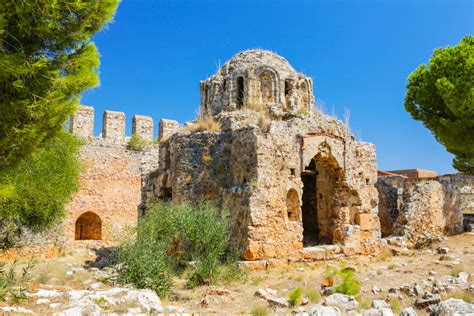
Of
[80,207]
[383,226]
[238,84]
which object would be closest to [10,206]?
[80,207]

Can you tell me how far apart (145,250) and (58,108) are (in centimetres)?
311

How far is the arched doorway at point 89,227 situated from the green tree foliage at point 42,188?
4491 mm

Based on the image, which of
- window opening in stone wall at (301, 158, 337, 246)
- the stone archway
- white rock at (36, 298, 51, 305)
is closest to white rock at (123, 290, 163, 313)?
white rock at (36, 298, 51, 305)

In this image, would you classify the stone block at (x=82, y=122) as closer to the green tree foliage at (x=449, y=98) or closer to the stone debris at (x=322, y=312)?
the green tree foliage at (x=449, y=98)

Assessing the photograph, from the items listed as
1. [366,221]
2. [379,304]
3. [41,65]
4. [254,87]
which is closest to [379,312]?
[379,304]

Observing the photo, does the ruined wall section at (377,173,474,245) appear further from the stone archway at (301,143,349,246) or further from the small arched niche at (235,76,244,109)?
the small arched niche at (235,76,244,109)

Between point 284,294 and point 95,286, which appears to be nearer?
point 284,294

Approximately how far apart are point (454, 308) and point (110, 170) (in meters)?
19.0

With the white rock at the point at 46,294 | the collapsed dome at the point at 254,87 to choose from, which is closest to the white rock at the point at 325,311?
the white rock at the point at 46,294

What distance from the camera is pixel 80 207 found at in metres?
21.4

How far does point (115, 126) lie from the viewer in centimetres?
2252

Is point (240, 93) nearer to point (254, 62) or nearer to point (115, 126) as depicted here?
point (254, 62)

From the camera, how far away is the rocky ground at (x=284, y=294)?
21.8ft

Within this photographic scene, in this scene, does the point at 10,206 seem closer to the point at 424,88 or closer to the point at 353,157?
the point at 353,157
